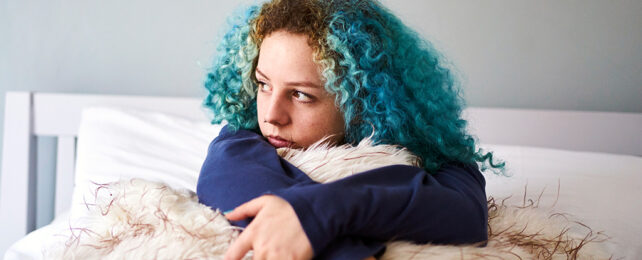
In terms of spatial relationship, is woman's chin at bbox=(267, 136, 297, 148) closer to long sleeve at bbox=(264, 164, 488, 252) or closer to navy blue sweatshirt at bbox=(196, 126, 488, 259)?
navy blue sweatshirt at bbox=(196, 126, 488, 259)

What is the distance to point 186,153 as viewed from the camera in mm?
1572

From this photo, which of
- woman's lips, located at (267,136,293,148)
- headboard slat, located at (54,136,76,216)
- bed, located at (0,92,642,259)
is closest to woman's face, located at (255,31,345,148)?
woman's lips, located at (267,136,293,148)

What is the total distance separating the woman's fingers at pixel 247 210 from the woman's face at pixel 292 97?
0.20 m

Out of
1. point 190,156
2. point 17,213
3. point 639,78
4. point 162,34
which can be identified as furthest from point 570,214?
point 17,213

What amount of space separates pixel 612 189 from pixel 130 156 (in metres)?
1.25

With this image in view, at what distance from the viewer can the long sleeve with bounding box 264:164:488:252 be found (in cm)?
70

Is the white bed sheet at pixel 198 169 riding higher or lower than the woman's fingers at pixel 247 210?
lower

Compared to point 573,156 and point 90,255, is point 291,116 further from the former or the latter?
point 573,156

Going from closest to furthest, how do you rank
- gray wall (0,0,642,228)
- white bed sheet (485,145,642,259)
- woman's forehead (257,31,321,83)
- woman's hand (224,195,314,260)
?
1. woman's hand (224,195,314,260)
2. woman's forehead (257,31,321,83)
3. white bed sheet (485,145,642,259)
4. gray wall (0,0,642,228)

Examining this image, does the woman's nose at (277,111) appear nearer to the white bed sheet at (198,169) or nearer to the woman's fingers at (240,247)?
the woman's fingers at (240,247)

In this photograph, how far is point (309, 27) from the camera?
934mm

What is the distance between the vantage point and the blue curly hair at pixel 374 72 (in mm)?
930

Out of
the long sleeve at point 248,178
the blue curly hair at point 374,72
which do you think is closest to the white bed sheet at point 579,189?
the blue curly hair at point 374,72

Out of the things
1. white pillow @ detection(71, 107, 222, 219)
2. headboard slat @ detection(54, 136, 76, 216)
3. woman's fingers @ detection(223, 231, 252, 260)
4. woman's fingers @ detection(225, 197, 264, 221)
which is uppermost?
woman's fingers @ detection(225, 197, 264, 221)
